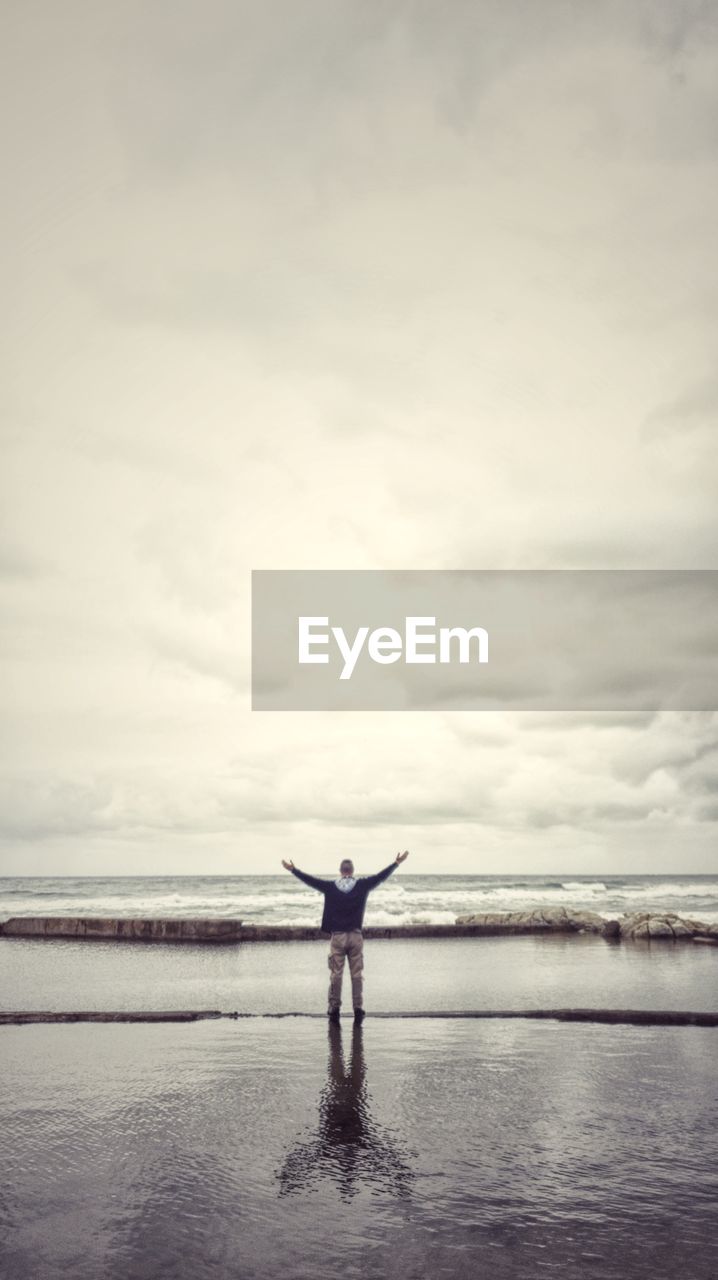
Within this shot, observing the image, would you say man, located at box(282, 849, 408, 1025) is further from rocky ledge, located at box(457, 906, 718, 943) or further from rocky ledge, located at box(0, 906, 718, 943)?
rocky ledge, located at box(457, 906, 718, 943)

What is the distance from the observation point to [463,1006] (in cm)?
1248

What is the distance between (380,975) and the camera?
16.3m

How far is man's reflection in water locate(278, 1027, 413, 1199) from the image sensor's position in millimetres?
5453

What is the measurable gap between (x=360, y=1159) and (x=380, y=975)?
35.3 feet

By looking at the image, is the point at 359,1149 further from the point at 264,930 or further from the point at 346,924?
the point at 264,930

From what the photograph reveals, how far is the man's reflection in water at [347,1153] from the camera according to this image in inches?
215

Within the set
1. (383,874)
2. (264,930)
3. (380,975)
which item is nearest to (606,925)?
(264,930)

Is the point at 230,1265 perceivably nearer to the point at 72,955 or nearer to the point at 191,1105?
the point at 191,1105

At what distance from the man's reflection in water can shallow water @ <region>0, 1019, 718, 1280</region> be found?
20 millimetres

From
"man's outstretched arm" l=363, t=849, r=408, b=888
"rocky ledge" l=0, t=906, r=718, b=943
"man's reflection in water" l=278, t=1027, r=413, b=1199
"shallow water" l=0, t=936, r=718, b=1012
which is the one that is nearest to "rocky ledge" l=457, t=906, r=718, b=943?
"rocky ledge" l=0, t=906, r=718, b=943

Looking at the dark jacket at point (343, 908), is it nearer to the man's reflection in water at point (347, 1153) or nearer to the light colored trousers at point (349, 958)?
the light colored trousers at point (349, 958)

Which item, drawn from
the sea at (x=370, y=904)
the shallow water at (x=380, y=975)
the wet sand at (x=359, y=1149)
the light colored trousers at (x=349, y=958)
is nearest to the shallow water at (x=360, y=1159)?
the wet sand at (x=359, y=1149)

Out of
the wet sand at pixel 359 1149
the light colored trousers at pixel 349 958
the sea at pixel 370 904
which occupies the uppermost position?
the light colored trousers at pixel 349 958

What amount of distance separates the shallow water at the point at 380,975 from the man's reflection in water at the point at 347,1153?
5284 mm
